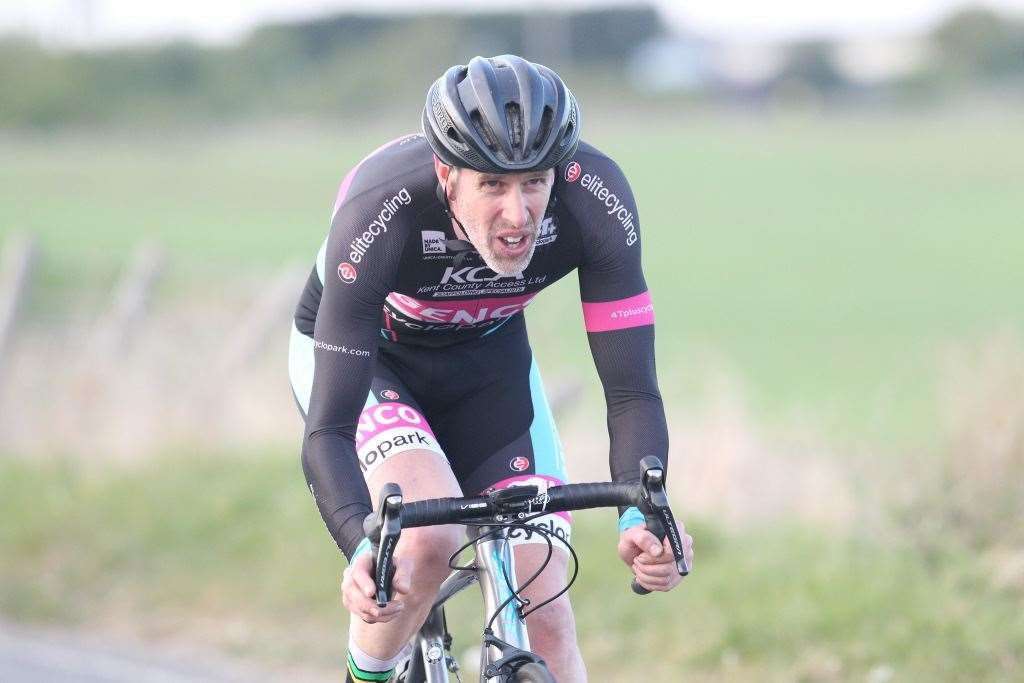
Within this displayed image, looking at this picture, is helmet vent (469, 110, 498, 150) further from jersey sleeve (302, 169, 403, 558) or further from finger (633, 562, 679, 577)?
finger (633, 562, 679, 577)

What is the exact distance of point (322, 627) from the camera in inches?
306

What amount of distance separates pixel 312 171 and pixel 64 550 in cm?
4054

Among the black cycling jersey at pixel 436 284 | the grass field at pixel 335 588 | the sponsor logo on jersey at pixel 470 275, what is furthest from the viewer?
the grass field at pixel 335 588

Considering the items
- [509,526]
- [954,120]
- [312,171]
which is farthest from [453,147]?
[954,120]

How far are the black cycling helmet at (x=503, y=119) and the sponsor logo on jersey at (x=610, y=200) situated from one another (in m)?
0.29

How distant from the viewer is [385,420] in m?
4.16

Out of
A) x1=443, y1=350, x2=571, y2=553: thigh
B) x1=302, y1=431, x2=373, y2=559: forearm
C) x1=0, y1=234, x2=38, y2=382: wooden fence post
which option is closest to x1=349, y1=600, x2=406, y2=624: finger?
x1=302, y1=431, x2=373, y2=559: forearm

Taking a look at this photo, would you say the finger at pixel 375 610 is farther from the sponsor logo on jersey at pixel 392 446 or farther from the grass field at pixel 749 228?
the grass field at pixel 749 228

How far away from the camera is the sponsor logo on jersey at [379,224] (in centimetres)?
383

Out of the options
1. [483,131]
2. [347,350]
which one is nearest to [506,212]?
[483,131]

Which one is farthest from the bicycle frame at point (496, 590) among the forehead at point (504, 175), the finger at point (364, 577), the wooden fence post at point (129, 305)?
the wooden fence post at point (129, 305)

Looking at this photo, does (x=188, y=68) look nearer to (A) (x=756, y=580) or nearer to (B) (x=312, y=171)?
(B) (x=312, y=171)

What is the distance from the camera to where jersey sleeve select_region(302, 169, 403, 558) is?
11.9 feet

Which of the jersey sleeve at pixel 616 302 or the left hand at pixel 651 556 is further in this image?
the jersey sleeve at pixel 616 302
